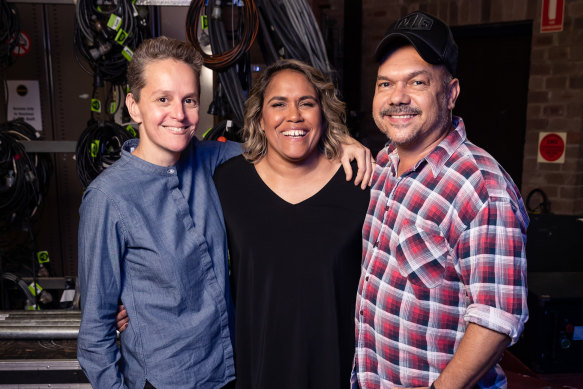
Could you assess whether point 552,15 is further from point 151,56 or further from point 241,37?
point 151,56

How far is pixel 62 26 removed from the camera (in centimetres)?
379

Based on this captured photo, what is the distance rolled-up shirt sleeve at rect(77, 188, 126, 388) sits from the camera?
3.90 feet

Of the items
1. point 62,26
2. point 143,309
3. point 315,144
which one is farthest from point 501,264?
point 62,26

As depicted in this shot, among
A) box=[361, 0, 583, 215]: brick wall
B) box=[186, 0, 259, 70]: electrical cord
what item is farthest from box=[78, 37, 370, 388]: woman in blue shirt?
box=[361, 0, 583, 215]: brick wall

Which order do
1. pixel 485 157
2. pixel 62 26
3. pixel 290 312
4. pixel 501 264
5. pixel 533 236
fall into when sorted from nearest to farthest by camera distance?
pixel 501 264
pixel 485 157
pixel 290 312
pixel 533 236
pixel 62 26

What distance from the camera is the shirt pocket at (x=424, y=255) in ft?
3.64

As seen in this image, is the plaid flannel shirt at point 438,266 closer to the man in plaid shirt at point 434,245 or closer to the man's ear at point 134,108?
the man in plaid shirt at point 434,245

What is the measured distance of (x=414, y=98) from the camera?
117 centimetres

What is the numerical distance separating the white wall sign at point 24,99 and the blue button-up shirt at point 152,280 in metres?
3.00

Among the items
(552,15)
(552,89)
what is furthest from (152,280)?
(552,15)

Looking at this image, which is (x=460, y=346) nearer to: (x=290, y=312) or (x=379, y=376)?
(x=379, y=376)

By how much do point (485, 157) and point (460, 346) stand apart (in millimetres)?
438

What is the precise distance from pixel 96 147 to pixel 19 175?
25.0 inches

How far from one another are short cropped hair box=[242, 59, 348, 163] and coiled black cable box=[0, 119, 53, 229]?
2.06 m
